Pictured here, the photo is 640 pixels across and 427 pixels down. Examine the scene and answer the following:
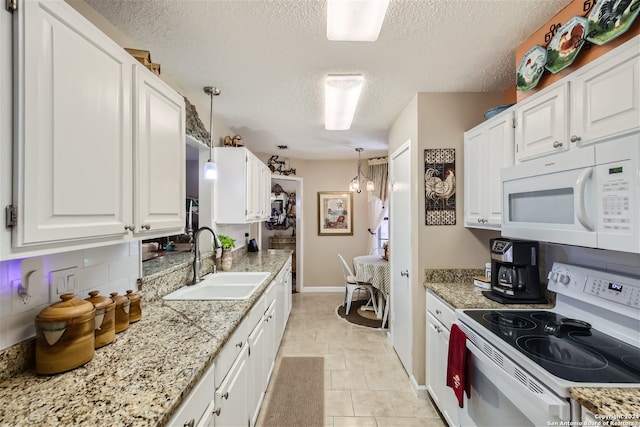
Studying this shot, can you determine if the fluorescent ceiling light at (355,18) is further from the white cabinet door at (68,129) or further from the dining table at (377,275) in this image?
the dining table at (377,275)

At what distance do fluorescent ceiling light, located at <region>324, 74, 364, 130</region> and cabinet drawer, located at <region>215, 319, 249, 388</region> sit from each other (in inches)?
68.7

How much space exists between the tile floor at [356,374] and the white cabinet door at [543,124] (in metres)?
→ 1.95

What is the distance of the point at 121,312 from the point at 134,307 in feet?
0.37

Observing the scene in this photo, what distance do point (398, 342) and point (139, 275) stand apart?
8.09 feet

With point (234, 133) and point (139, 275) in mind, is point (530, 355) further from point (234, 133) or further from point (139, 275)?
point (234, 133)

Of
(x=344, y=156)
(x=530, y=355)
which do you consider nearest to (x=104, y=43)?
(x=530, y=355)

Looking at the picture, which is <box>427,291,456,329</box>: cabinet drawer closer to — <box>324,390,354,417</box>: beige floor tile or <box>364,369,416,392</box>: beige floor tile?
<box>364,369,416,392</box>: beige floor tile

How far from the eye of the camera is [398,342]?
9.58 ft

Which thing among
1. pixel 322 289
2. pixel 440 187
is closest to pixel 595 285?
pixel 440 187

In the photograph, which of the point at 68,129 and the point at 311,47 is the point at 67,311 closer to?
the point at 68,129

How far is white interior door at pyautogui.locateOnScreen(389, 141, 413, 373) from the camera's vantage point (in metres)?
2.55

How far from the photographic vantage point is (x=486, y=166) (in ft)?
6.60

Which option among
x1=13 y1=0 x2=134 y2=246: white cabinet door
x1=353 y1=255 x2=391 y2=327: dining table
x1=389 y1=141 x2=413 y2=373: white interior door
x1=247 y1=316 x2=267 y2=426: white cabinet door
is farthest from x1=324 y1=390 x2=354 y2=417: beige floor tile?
x1=13 y1=0 x2=134 y2=246: white cabinet door

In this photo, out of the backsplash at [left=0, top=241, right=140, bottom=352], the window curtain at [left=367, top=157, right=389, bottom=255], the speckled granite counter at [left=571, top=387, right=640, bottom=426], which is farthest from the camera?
the window curtain at [left=367, top=157, right=389, bottom=255]
